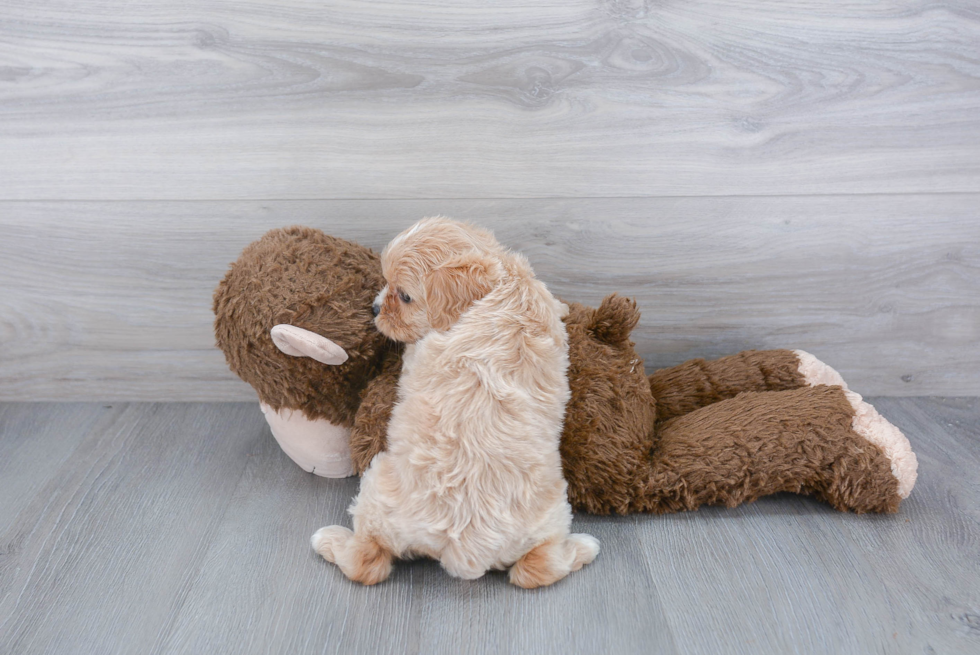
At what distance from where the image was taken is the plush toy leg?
91cm

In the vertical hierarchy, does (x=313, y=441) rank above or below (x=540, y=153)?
below

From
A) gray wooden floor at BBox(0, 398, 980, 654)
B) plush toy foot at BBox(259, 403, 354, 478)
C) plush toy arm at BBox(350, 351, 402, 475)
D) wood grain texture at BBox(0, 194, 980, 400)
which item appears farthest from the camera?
wood grain texture at BBox(0, 194, 980, 400)

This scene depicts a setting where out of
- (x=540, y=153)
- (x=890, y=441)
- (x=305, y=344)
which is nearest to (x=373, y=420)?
(x=305, y=344)

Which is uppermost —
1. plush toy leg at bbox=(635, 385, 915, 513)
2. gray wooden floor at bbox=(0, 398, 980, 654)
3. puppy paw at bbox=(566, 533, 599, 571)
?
plush toy leg at bbox=(635, 385, 915, 513)

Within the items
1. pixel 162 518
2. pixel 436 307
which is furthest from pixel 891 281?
pixel 162 518

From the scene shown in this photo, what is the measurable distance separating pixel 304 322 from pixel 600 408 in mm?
420

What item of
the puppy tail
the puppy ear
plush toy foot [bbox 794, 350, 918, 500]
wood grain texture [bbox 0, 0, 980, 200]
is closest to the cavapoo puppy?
the puppy ear

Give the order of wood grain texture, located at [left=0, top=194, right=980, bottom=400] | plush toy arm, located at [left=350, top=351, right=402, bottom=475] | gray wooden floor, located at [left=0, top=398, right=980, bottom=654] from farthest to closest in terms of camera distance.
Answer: wood grain texture, located at [left=0, top=194, right=980, bottom=400], plush toy arm, located at [left=350, top=351, right=402, bottom=475], gray wooden floor, located at [left=0, top=398, right=980, bottom=654]

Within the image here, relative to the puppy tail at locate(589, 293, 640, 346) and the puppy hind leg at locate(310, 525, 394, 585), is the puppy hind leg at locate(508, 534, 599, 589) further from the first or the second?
the puppy tail at locate(589, 293, 640, 346)

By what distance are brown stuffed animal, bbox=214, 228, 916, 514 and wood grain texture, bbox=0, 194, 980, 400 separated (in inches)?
7.8

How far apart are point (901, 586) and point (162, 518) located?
0.99 m

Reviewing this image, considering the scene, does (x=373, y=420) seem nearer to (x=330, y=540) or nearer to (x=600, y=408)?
(x=330, y=540)

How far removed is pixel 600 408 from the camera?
0.92 metres

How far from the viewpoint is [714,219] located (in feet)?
3.62
